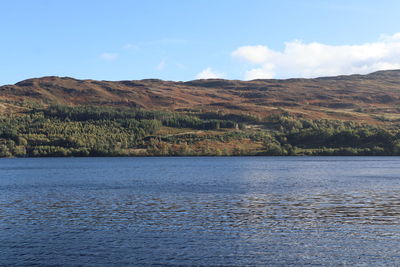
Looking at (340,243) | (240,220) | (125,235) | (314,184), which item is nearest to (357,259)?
(340,243)

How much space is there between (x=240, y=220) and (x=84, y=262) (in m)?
21.0

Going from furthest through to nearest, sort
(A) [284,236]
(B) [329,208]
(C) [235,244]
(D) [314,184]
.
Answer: (D) [314,184], (B) [329,208], (A) [284,236], (C) [235,244]

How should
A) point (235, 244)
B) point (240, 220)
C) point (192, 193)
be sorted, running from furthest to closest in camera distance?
point (192, 193) < point (240, 220) < point (235, 244)

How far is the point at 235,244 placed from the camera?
39906 mm

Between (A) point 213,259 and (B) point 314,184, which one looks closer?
(A) point 213,259

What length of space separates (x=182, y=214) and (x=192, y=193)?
22331mm

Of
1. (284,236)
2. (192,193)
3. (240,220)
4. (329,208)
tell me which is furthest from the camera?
(192,193)

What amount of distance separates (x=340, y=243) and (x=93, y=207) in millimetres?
34073

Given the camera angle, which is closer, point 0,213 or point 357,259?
point 357,259

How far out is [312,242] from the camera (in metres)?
40.7

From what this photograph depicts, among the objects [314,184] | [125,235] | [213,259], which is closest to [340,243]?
[213,259]

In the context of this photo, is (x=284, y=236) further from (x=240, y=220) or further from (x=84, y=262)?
(x=84, y=262)

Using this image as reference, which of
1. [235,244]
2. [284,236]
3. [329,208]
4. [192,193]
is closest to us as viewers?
[235,244]

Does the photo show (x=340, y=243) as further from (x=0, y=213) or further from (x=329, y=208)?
(x=0, y=213)
